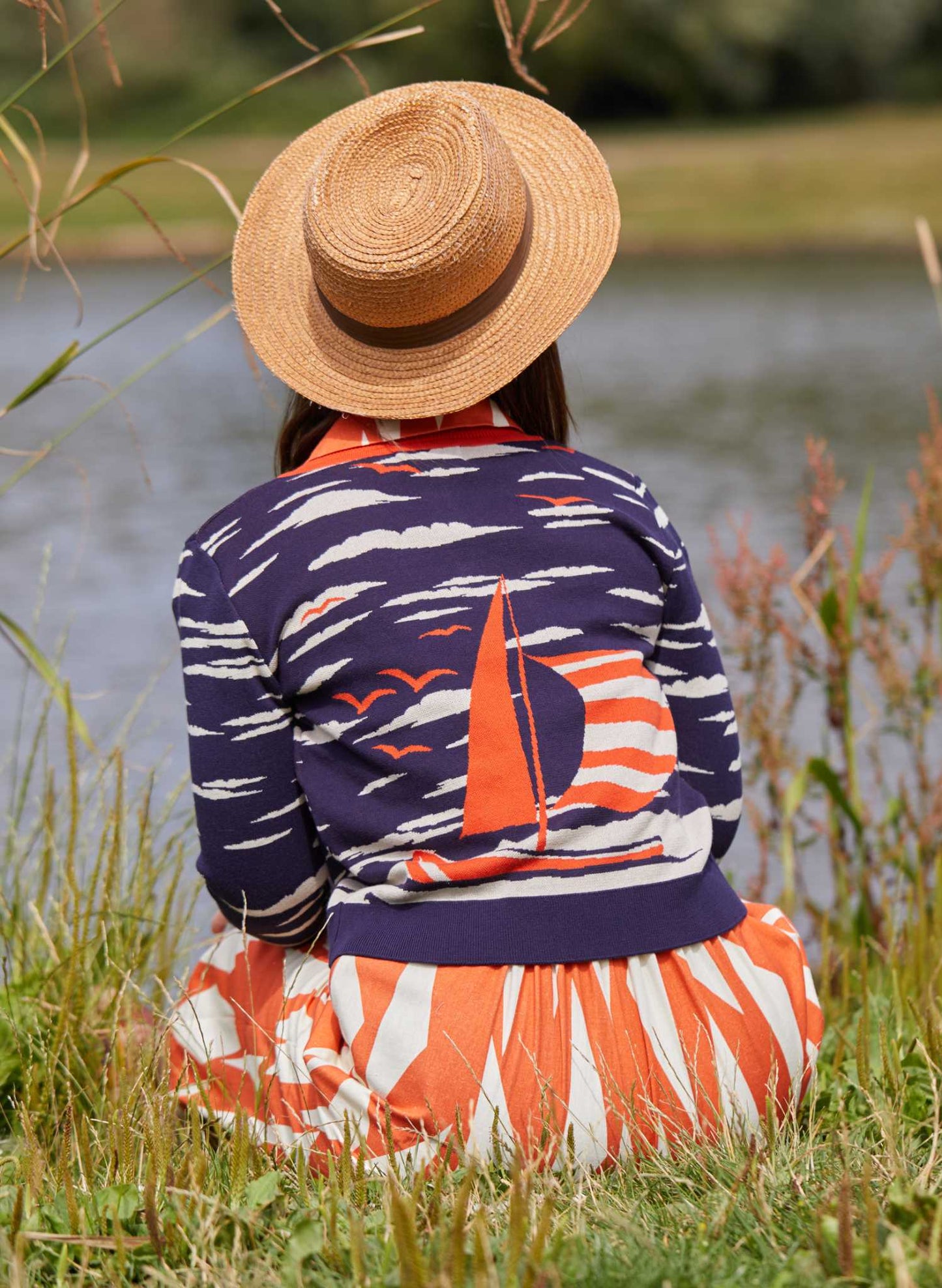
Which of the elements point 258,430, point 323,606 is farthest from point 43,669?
point 258,430

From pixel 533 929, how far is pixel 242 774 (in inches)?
12.4

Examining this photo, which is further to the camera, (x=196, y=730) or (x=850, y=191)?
(x=850, y=191)

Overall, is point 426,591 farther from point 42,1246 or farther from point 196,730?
point 42,1246

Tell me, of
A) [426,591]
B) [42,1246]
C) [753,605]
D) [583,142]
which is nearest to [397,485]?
[426,591]

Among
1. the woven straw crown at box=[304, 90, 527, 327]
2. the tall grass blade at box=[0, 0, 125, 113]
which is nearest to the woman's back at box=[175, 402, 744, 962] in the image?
the woven straw crown at box=[304, 90, 527, 327]

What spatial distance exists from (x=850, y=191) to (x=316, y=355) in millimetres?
21336

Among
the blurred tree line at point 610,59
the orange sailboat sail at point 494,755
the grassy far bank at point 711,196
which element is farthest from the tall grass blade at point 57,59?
the blurred tree line at point 610,59

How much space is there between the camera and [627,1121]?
1.33 m

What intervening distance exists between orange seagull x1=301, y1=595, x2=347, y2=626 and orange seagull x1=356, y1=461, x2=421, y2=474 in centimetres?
13

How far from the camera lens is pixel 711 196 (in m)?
21.6

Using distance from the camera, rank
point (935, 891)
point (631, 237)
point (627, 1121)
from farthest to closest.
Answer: point (631, 237)
point (935, 891)
point (627, 1121)

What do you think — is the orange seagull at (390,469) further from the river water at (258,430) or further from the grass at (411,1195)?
the grass at (411,1195)

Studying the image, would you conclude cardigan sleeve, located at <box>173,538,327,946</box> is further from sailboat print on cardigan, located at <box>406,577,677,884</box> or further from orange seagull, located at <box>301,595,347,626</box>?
sailboat print on cardigan, located at <box>406,577,677,884</box>

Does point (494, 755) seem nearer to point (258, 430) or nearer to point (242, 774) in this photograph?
point (242, 774)
